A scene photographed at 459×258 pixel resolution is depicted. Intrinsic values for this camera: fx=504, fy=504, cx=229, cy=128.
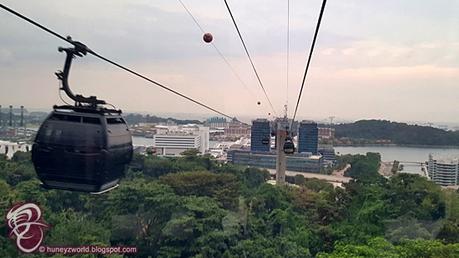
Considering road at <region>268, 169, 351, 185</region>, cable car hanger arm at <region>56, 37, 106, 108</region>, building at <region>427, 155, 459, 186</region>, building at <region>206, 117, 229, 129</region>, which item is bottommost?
road at <region>268, 169, 351, 185</region>

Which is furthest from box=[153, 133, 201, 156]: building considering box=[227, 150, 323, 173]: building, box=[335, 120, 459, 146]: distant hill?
box=[335, 120, 459, 146]: distant hill

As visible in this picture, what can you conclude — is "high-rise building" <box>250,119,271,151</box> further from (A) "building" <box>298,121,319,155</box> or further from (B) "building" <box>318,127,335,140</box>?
(B) "building" <box>318,127,335,140</box>

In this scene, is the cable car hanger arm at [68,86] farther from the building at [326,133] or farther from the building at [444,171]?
the building at [326,133]

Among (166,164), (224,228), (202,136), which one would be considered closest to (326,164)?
(202,136)

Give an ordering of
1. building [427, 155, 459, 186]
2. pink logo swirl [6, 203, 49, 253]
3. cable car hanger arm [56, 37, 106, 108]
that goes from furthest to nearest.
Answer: building [427, 155, 459, 186] → pink logo swirl [6, 203, 49, 253] → cable car hanger arm [56, 37, 106, 108]

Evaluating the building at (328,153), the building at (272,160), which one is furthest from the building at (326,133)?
the building at (272,160)

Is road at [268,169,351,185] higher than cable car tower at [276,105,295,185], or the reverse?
cable car tower at [276,105,295,185]

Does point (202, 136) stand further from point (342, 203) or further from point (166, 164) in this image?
point (342, 203)

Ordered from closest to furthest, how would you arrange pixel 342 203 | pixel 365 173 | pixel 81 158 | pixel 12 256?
pixel 81 158 < pixel 12 256 < pixel 342 203 < pixel 365 173
